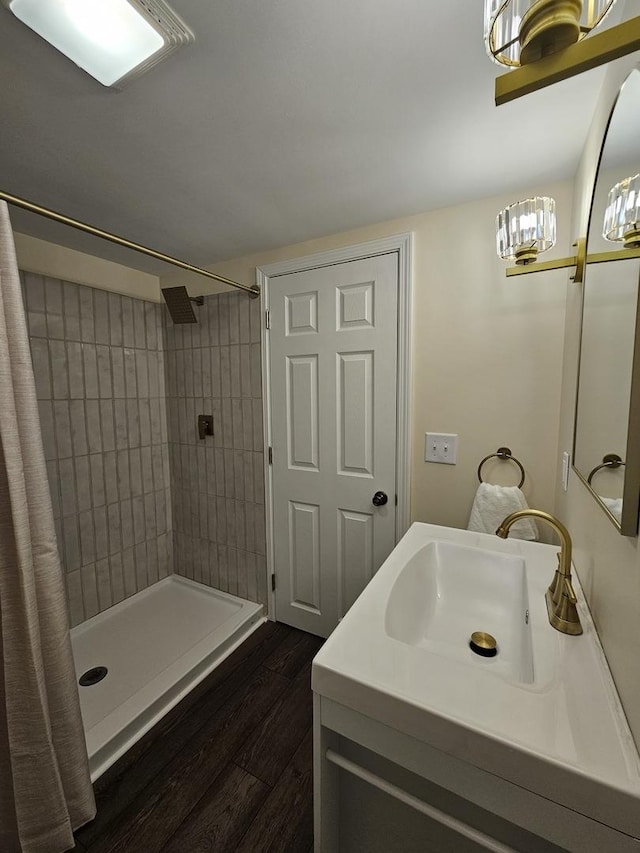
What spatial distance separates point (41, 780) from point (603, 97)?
235 centimetres

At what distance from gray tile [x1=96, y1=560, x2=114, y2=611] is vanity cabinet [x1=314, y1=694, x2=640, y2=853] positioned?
1804mm

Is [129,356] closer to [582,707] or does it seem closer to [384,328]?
[384,328]

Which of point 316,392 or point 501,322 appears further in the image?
point 316,392

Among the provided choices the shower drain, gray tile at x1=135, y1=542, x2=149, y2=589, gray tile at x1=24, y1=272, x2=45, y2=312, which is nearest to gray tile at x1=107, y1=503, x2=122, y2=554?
gray tile at x1=135, y1=542, x2=149, y2=589

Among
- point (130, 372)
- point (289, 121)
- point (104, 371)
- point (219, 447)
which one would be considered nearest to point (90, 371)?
point (104, 371)

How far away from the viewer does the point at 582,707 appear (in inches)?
23.1

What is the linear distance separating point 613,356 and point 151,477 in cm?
240

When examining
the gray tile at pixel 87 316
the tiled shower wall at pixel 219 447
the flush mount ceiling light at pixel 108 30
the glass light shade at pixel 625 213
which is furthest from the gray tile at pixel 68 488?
the glass light shade at pixel 625 213

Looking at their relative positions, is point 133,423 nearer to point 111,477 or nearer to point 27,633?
point 111,477

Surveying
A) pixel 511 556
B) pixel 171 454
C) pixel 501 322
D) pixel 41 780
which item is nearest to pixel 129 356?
pixel 171 454

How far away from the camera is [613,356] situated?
0.67m

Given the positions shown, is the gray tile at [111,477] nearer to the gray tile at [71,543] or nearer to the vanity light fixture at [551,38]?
the gray tile at [71,543]

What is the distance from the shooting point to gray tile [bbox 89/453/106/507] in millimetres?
1979

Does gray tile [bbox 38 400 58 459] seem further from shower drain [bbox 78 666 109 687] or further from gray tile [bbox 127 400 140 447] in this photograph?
shower drain [bbox 78 666 109 687]
